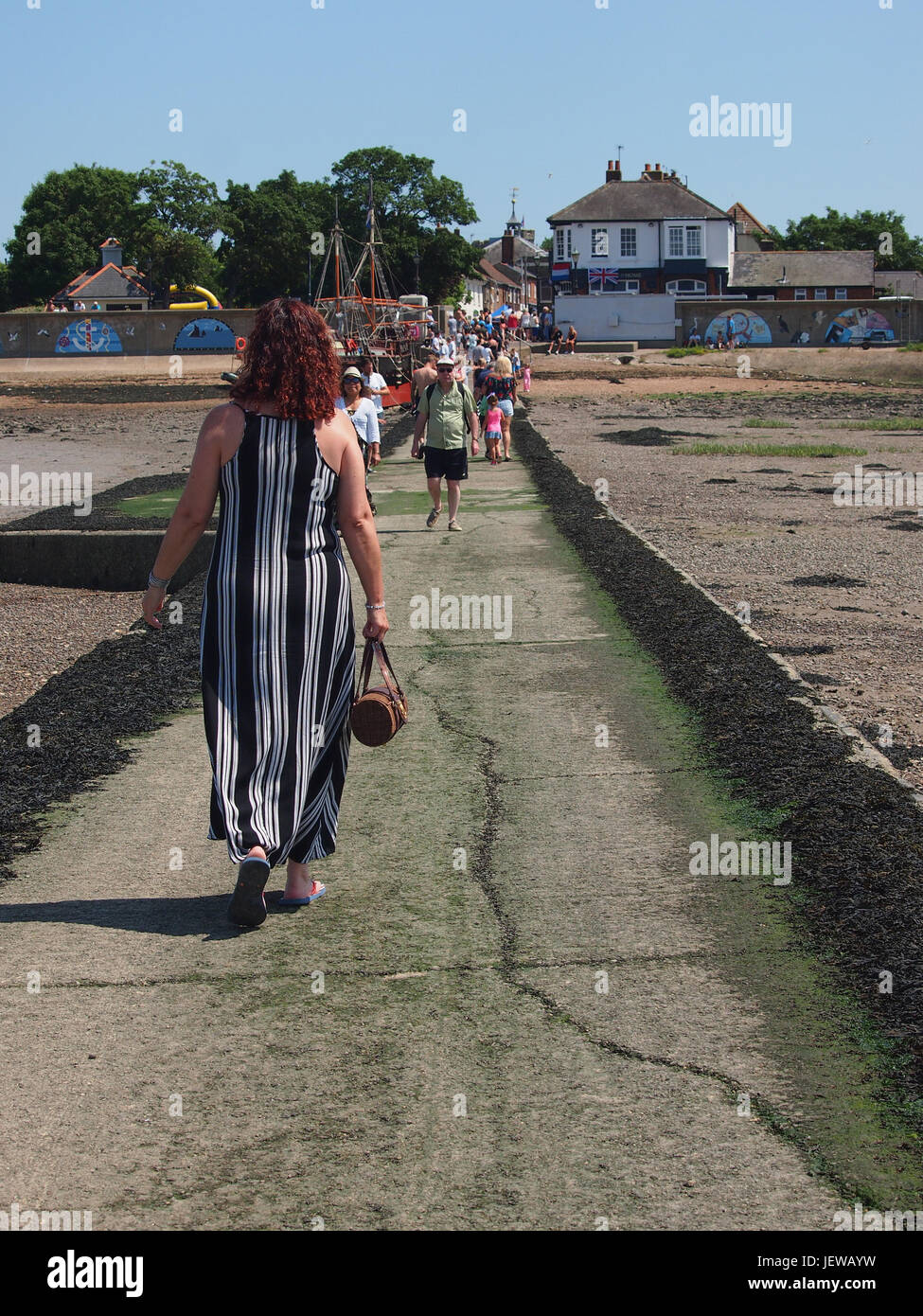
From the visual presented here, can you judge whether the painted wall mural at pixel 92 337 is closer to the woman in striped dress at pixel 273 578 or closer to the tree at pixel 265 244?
the tree at pixel 265 244

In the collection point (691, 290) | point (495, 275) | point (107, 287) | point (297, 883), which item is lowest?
point (297, 883)

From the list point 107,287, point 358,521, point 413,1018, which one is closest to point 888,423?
point 358,521

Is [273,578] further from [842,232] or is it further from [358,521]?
[842,232]

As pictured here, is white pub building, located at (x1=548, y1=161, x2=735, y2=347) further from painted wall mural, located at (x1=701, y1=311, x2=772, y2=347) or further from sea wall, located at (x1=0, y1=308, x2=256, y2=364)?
sea wall, located at (x1=0, y1=308, x2=256, y2=364)

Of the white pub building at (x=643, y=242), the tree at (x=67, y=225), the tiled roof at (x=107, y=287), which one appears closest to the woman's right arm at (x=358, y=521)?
the white pub building at (x=643, y=242)

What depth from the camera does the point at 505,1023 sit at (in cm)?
399

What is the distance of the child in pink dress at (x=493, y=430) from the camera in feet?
73.8

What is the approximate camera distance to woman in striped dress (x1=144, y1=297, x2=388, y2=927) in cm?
462

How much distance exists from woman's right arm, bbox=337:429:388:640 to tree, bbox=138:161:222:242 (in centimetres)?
11787

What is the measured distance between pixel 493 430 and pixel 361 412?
248 inches

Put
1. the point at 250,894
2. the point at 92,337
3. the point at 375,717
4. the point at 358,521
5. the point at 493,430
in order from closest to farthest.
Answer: the point at 250,894 < the point at 358,521 < the point at 375,717 < the point at 493,430 < the point at 92,337

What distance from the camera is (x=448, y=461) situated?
14.5 m

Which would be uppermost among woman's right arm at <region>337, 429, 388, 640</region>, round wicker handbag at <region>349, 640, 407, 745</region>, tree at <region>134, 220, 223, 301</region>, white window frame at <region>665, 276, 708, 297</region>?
tree at <region>134, 220, 223, 301</region>

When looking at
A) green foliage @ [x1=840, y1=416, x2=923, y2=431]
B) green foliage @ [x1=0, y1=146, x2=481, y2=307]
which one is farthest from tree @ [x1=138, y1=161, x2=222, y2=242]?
green foliage @ [x1=840, y1=416, x2=923, y2=431]
